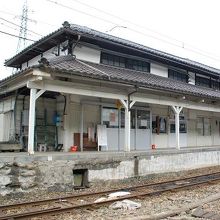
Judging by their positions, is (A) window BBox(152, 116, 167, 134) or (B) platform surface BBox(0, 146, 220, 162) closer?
(B) platform surface BBox(0, 146, 220, 162)

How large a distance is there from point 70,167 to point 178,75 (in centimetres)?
1216

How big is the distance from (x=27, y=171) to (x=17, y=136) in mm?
4843

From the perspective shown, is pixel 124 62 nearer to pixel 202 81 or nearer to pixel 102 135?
pixel 102 135

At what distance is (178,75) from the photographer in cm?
2086

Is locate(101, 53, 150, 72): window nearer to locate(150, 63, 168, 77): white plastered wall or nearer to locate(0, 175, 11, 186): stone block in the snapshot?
locate(150, 63, 168, 77): white plastered wall

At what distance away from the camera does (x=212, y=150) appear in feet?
60.4

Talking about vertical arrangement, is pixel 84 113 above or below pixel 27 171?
above

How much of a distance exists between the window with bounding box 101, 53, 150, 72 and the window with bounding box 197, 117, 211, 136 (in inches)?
207

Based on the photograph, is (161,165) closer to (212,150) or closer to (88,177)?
(88,177)

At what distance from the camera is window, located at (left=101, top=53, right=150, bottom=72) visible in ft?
53.0

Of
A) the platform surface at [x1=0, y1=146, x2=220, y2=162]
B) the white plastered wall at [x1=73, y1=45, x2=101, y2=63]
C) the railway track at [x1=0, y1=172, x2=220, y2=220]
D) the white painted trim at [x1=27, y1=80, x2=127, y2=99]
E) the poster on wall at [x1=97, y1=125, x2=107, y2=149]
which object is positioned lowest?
the railway track at [x1=0, y1=172, x2=220, y2=220]

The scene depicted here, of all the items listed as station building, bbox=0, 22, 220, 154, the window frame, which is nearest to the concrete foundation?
station building, bbox=0, 22, 220, 154

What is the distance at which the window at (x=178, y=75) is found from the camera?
2025 centimetres

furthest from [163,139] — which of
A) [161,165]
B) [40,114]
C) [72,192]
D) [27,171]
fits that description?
[27,171]
